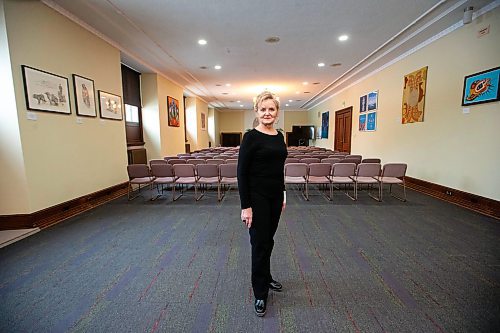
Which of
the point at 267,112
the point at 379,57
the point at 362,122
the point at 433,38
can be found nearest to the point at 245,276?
the point at 267,112

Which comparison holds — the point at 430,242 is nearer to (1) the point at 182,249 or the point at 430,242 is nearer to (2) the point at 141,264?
(1) the point at 182,249

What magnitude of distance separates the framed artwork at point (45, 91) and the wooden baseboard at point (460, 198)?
746cm

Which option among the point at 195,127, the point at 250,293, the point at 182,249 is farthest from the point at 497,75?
the point at 195,127

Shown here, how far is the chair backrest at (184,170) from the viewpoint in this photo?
5.17m

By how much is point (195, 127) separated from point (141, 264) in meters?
11.7

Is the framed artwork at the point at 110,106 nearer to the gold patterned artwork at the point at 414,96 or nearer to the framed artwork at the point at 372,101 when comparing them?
the gold patterned artwork at the point at 414,96

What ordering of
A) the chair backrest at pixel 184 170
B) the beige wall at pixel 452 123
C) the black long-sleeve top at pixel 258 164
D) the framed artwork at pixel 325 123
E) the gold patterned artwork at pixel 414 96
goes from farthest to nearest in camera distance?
the framed artwork at pixel 325 123 → the gold patterned artwork at pixel 414 96 → the chair backrest at pixel 184 170 → the beige wall at pixel 452 123 → the black long-sleeve top at pixel 258 164

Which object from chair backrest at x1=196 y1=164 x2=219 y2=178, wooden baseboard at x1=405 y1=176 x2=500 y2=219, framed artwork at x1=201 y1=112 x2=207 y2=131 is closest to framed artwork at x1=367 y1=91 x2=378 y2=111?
wooden baseboard at x1=405 y1=176 x2=500 y2=219

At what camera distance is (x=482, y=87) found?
4.18 m

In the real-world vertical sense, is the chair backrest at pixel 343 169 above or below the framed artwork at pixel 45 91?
below

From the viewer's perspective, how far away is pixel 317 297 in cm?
199

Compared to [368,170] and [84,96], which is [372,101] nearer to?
[368,170]

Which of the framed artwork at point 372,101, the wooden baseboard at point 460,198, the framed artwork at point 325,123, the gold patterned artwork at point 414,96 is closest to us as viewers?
the wooden baseboard at point 460,198

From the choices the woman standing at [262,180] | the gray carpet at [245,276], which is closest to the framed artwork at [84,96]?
the gray carpet at [245,276]
